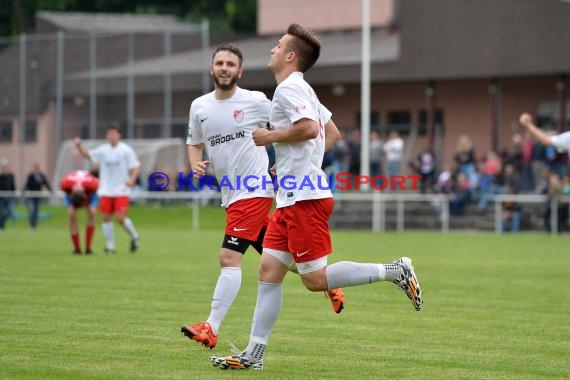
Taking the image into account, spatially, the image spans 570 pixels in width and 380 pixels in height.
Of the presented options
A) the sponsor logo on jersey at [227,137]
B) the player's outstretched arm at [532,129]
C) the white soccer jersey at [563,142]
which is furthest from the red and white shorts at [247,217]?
the white soccer jersey at [563,142]

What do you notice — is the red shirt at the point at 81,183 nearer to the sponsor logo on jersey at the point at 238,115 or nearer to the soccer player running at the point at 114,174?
the soccer player running at the point at 114,174

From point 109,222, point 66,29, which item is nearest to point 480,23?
point 109,222

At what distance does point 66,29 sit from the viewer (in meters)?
55.6

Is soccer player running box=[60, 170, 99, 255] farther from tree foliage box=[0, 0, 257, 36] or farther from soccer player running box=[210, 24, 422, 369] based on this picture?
tree foliage box=[0, 0, 257, 36]

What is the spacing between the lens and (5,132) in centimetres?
4725

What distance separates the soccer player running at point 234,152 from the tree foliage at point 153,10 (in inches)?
2183

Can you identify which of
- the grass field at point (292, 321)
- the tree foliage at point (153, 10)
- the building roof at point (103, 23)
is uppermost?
the tree foliage at point (153, 10)

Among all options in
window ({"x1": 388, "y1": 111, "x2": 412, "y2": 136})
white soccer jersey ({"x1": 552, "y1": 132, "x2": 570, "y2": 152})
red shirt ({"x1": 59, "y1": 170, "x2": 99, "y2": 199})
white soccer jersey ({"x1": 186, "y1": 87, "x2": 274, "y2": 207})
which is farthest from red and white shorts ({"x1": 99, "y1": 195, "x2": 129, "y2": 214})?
window ({"x1": 388, "y1": 111, "x2": 412, "y2": 136})

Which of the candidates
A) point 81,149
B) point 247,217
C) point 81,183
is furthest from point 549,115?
point 247,217

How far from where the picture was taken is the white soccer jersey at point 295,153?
8.40 metres

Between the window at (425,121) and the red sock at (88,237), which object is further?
the window at (425,121)

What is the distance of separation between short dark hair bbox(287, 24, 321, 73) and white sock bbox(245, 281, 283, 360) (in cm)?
154

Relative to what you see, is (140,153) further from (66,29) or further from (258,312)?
(258,312)

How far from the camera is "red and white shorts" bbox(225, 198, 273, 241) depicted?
10.0 metres
